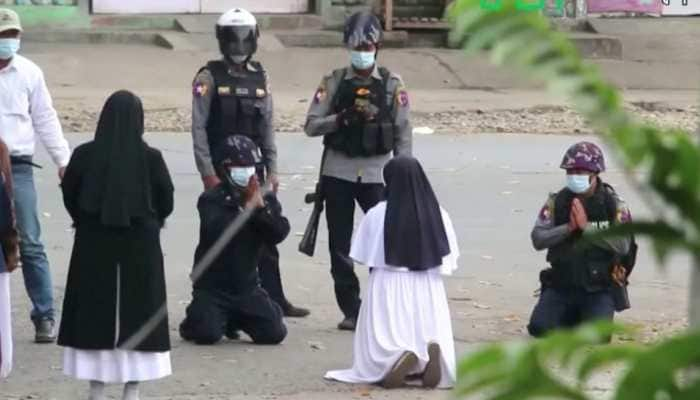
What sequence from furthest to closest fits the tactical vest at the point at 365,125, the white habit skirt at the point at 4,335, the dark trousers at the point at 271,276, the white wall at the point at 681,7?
the white wall at the point at 681,7
the dark trousers at the point at 271,276
the tactical vest at the point at 365,125
the white habit skirt at the point at 4,335

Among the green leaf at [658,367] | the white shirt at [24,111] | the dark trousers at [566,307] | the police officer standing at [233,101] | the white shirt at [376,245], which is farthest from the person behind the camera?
the police officer standing at [233,101]

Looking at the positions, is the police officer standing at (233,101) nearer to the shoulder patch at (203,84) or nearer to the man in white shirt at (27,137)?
the shoulder patch at (203,84)

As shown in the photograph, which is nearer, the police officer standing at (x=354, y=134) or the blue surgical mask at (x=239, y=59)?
the police officer standing at (x=354, y=134)

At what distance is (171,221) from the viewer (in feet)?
38.2

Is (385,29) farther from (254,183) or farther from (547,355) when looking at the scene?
(547,355)

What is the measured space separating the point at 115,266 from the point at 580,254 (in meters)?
2.48

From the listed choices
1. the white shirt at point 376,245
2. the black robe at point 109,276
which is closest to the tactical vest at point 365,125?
the white shirt at point 376,245

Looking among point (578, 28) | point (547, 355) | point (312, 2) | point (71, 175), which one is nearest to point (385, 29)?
point (312, 2)

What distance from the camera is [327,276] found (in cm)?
1013

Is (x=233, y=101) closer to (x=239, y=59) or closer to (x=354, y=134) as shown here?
(x=239, y=59)

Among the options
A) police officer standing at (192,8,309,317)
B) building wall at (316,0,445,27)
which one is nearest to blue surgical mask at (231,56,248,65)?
police officer standing at (192,8,309,317)

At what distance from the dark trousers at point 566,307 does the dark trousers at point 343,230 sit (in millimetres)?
975

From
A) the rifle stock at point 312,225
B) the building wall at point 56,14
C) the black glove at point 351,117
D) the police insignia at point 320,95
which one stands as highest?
the police insignia at point 320,95

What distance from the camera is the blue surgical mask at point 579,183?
8.22 meters
